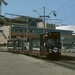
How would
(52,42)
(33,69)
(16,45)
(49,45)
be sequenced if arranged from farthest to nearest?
(16,45), (52,42), (49,45), (33,69)

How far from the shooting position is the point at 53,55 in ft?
101

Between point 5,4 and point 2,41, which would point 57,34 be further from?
point 2,41

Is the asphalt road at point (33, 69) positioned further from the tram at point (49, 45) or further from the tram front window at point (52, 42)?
the tram front window at point (52, 42)

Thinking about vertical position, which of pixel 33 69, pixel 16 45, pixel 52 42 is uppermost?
pixel 52 42

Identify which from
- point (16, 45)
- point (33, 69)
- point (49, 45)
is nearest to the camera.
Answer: point (33, 69)

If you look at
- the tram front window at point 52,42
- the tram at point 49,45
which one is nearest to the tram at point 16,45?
the tram at point 49,45

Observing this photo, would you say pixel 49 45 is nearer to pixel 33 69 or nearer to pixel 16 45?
pixel 33 69

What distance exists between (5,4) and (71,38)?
114072 mm

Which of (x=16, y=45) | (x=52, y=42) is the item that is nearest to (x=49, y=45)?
(x=52, y=42)

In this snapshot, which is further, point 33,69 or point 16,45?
point 16,45

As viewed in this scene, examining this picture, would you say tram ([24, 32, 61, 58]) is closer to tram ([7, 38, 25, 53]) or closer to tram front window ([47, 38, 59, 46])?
tram front window ([47, 38, 59, 46])

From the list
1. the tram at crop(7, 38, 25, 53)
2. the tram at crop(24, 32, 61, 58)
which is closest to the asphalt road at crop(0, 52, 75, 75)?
the tram at crop(24, 32, 61, 58)

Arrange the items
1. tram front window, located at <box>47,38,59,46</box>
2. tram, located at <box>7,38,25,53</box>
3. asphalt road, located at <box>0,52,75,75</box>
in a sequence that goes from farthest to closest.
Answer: tram, located at <box>7,38,25,53</box>
tram front window, located at <box>47,38,59,46</box>
asphalt road, located at <box>0,52,75,75</box>

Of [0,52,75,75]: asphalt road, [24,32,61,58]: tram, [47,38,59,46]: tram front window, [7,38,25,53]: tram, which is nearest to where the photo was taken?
[0,52,75,75]: asphalt road
